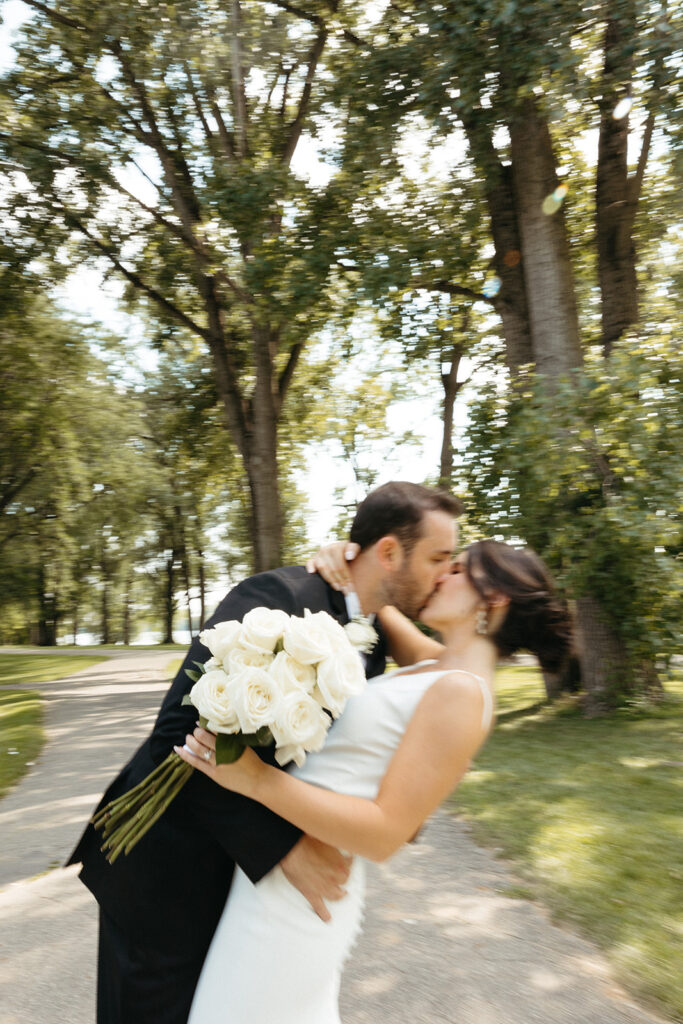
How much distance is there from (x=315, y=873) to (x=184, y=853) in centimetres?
37

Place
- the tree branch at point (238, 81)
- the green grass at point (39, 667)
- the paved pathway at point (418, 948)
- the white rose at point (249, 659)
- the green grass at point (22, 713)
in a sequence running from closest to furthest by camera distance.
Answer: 1. the white rose at point (249, 659)
2. the paved pathway at point (418, 948)
3. the green grass at point (22, 713)
4. the tree branch at point (238, 81)
5. the green grass at point (39, 667)

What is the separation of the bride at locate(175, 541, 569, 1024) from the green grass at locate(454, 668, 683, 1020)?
2.40 meters

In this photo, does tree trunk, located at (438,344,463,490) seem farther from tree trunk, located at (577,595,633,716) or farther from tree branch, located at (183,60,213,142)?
tree trunk, located at (577,595,633,716)

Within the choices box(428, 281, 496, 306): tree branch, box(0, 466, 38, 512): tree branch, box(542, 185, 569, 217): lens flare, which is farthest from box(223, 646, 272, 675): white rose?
box(0, 466, 38, 512): tree branch

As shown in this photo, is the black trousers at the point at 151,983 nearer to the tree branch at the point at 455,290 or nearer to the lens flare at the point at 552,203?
the lens flare at the point at 552,203

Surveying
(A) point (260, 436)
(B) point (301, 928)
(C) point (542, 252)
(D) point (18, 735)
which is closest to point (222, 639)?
(B) point (301, 928)

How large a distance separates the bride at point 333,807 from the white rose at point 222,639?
20 cm

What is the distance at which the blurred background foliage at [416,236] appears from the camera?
33.0ft

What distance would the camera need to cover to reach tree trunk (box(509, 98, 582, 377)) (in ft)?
39.1

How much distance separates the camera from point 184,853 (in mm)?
2250

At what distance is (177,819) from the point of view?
7.45 ft

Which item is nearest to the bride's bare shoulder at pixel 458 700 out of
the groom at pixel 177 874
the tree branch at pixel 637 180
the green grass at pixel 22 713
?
the groom at pixel 177 874

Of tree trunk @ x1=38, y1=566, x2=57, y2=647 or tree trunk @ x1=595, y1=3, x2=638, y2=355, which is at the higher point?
tree trunk @ x1=595, y1=3, x2=638, y2=355

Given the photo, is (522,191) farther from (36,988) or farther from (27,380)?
(27,380)
